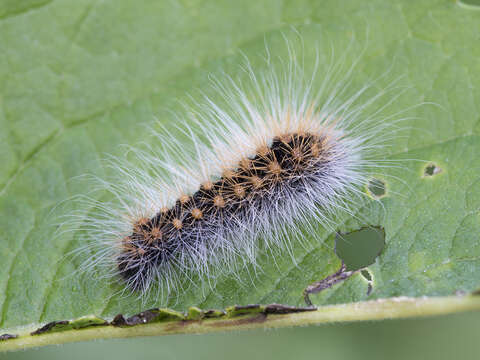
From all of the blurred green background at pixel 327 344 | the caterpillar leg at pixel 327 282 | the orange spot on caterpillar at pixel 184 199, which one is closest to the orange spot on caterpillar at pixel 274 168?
the orange spot on caterpillar at pixel 184 199

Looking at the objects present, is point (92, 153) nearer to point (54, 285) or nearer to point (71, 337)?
point (54, 285)

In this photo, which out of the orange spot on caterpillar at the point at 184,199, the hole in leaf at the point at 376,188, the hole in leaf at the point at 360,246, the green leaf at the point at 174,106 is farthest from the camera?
the orange spot on caterpillar at the point at 184,199

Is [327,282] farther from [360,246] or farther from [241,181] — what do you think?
[241,181]

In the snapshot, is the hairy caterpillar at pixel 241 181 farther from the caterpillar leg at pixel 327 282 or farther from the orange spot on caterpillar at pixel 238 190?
the caterpillar leg at pixel 327 282

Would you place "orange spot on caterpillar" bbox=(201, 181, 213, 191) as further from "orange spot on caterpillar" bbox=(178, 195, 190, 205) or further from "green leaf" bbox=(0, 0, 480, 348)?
"green leaf" bbox=(0, 0, 480, 348)

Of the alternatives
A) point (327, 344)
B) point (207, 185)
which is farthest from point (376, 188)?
point (327, 344)
